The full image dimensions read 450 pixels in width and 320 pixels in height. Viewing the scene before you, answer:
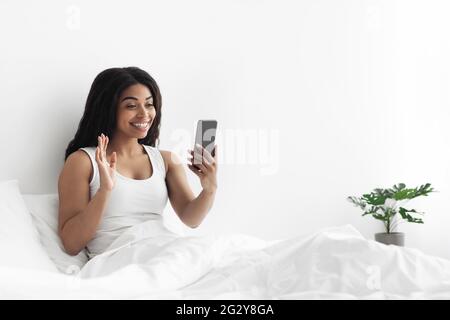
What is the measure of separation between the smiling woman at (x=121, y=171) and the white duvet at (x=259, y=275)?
0.85 feet

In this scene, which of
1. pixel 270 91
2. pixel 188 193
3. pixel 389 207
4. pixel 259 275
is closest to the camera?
pixel 259 275

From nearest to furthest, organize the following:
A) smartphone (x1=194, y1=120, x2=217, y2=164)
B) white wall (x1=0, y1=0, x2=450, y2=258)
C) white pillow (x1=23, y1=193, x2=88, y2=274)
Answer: white pillow (x1=23, y1=193, x2=88, y2=274) < smartphone (x1=194, y1=120, x2=217, y2=164) < white wall (x1=0, y1=0, x2=450, y2=258)

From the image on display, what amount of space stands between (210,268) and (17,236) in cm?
58

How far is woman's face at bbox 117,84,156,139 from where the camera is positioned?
2143 millimetres

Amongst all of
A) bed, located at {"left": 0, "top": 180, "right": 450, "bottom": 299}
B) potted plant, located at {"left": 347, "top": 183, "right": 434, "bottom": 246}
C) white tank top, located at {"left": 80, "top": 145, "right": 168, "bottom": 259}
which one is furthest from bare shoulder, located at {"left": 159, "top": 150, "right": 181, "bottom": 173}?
potted plant, located at {"left": 347, "top": 183, "right": 434, "bottom": 246}

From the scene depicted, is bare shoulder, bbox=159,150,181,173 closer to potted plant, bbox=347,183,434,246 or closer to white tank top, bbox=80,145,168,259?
white tank top, bbox=80,145,168,259

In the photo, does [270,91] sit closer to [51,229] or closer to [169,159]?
[169,159]

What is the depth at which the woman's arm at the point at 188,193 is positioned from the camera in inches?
83.5

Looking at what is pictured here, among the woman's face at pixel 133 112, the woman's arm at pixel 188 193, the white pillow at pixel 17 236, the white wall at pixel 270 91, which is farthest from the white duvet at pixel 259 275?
the white wall at pixel 270 91

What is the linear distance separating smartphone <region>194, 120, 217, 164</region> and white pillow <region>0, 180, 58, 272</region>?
58cm

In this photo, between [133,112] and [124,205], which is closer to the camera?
[124,205]

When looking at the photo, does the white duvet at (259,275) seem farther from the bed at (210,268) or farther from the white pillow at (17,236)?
the white pillow at (17,236)

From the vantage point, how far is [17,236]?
1791 mm

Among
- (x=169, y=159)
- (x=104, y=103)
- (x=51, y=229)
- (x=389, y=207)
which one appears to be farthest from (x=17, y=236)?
(x=389, y=207)
